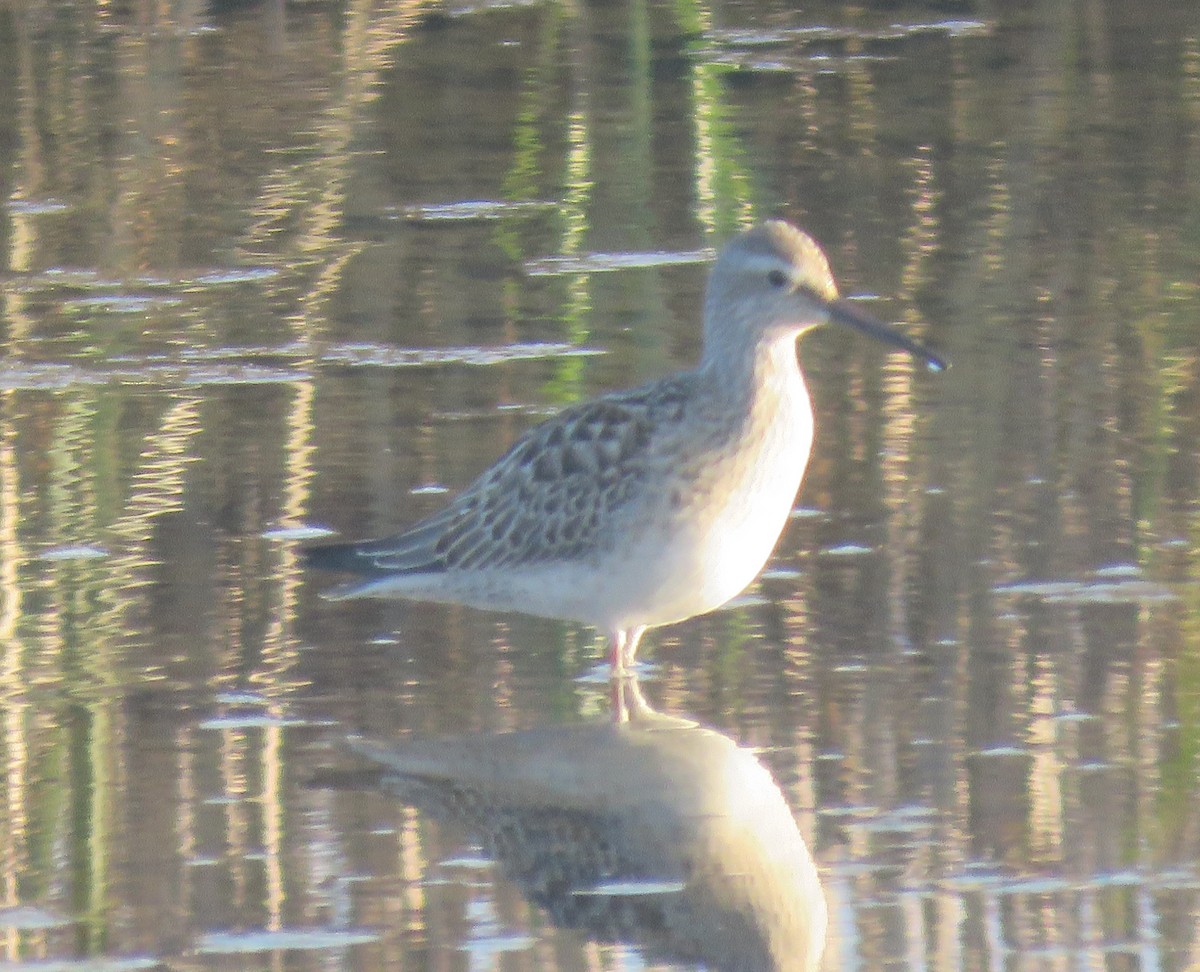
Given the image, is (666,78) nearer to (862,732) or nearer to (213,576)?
(213,576)

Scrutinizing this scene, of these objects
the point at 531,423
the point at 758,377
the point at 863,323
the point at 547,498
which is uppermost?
the point at 863,323

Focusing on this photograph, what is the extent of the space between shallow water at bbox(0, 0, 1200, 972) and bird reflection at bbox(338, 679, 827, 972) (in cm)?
2

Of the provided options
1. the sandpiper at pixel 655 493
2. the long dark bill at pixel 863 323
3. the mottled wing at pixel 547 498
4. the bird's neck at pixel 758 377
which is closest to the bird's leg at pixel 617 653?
the sandpiper at pixel 655 493

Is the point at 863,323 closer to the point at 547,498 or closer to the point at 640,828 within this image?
the point at 547,498

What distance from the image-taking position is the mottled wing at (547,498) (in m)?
6.17

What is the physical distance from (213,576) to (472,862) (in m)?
1.88

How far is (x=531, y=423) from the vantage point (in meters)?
7.79

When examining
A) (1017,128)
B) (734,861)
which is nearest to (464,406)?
(734,861)

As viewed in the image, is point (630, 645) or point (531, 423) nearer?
point (630, 645)

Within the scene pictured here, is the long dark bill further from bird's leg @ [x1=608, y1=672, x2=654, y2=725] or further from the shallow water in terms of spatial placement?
bird's leg @ [x1=608, y1=672, x2=654, y2=725]

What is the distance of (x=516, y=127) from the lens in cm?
1158

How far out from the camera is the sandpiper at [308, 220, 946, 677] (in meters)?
6.01

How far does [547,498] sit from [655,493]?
0.39 meters

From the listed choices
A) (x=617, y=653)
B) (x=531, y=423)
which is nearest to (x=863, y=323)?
(x=617, y=653)
